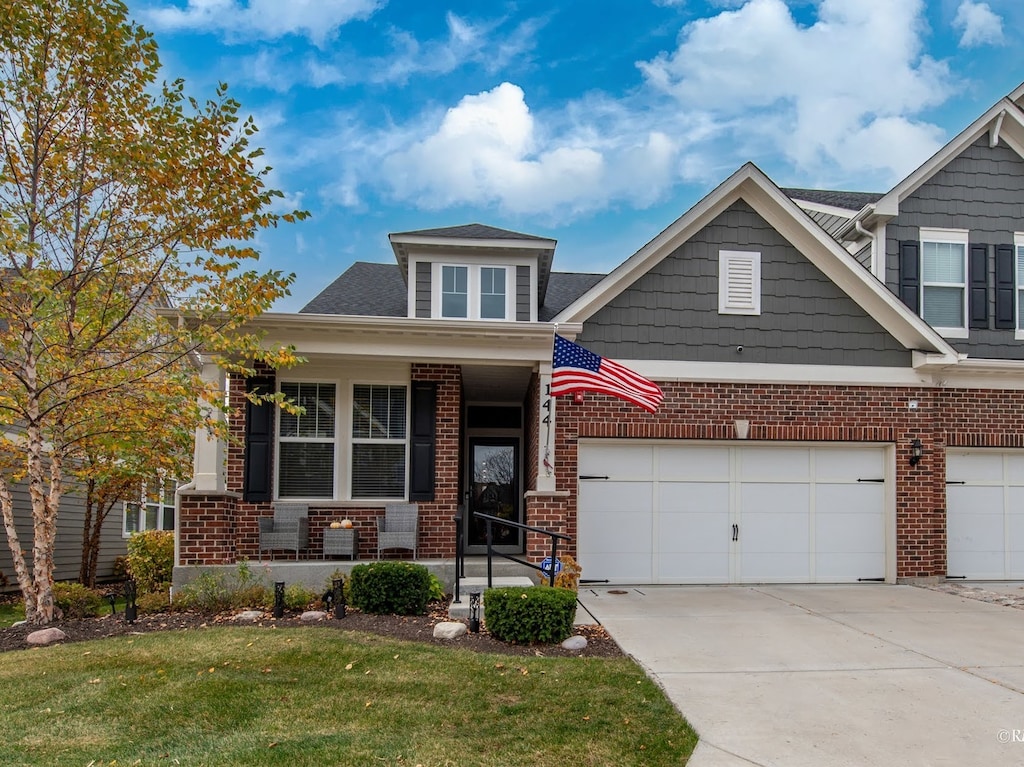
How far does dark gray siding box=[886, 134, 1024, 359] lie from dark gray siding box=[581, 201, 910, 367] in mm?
1359

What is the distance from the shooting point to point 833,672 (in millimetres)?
6504

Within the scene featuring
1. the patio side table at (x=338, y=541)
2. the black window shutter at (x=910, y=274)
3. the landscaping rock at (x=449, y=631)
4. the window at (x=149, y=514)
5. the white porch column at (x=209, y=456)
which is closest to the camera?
the landscaping rock at (x=449, y=631)

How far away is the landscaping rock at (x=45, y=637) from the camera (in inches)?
302

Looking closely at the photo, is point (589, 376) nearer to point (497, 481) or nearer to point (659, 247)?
point (659, 247)

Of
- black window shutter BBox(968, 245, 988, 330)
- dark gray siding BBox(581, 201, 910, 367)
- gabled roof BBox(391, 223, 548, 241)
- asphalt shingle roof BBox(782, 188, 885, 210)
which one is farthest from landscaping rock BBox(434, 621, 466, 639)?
asphalt shingle roof BBox(782, 188, 885, 210)

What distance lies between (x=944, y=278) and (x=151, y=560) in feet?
42.2

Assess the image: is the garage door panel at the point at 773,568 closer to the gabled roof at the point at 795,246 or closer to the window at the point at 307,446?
the gabled roof at the point at 795,246

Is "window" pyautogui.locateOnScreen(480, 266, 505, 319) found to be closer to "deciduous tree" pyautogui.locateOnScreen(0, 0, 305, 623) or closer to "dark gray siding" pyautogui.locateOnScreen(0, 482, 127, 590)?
"deciduous tree" pyautogui.locateOnScreen(0, 0, 305, 623)

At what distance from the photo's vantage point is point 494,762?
15.0ft

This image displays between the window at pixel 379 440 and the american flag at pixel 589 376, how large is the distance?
254 centimetres

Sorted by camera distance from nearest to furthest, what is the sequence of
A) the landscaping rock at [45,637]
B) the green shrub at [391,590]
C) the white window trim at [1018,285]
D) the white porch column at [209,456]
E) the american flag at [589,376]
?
the landscaping rock at [45,637] → the green shrub at [391,590] → the american flag at [589,376] → the white porch column at [209,456] → the white window trim at [1018,285]

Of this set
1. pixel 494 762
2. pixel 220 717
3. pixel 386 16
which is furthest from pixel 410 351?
pixel 386 16

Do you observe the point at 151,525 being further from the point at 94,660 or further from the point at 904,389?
the point at 904,389

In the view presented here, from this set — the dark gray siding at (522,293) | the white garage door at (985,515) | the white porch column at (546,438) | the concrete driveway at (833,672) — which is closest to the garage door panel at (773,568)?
the concrete driveway at (833,672)
